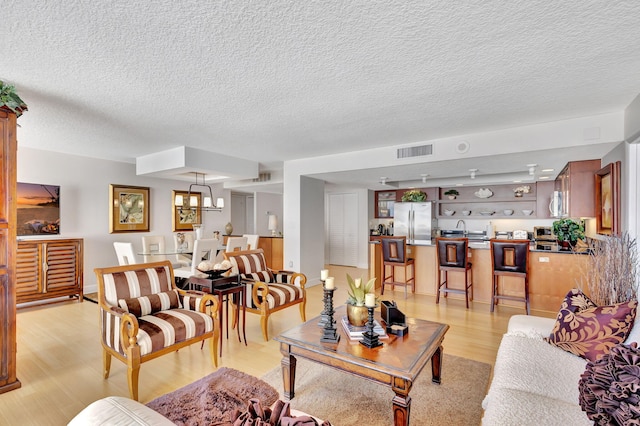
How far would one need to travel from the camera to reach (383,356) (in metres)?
1.94

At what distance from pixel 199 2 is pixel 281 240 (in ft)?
19.3

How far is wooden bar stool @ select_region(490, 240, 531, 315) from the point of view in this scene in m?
4.21

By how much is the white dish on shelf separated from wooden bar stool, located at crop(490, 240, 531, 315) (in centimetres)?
329

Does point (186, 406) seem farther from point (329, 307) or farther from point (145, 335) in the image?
point (329, 307)

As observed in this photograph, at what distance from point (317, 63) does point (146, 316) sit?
247cm

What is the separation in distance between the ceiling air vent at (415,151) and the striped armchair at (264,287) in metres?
2.34

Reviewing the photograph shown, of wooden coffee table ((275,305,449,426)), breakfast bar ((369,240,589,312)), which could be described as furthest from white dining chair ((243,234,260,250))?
wooden coffee table ((275,305,449,426))

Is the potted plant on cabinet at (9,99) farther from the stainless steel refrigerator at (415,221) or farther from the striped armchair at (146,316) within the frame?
the stainless steel refrigerator at (415,221)

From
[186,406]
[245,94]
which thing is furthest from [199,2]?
[186,406]

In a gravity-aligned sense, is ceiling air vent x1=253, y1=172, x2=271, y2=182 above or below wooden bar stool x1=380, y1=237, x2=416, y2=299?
above

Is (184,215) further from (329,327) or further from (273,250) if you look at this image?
(329,327)

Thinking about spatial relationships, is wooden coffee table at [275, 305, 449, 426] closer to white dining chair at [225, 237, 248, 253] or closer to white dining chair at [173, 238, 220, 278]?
white dining chair at [173, 238, 220, 278]

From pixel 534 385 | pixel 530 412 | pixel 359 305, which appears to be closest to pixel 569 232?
pixel 534 385

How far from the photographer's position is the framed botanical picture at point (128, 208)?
579 cm
